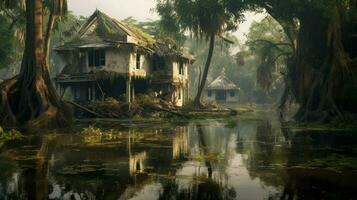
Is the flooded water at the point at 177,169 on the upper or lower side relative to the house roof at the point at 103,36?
lower

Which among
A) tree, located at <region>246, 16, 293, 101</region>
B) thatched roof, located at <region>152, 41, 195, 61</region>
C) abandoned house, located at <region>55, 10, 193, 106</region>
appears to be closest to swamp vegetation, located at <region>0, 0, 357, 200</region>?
abandoned house, located at <region>55, 10, 193, 106</region>

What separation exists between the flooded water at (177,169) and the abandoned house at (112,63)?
23.5 meters

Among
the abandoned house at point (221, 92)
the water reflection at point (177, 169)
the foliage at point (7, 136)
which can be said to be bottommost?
the water reflection at point (177, 169)

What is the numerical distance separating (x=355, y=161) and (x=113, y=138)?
10717 millimetres

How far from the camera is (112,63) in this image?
4169cm

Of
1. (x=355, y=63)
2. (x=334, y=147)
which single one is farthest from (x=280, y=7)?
(x=334, y=147)

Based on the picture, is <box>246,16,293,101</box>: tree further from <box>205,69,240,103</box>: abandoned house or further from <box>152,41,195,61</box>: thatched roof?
<box>152,41,195,61</box>: thatched roof

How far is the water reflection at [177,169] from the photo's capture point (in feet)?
27.8

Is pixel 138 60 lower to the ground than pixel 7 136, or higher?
higher

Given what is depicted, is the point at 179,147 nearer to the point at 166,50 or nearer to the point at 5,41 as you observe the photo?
the point at 5,41

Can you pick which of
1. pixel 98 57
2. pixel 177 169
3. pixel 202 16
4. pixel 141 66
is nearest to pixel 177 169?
pixel 177 169

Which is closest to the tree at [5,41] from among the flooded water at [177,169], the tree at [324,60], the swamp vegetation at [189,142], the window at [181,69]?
the swamp vegetation at [189,142]

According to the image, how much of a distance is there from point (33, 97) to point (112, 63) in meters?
17.3

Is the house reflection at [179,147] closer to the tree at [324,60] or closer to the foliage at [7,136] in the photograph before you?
the foliage at [7,136]
